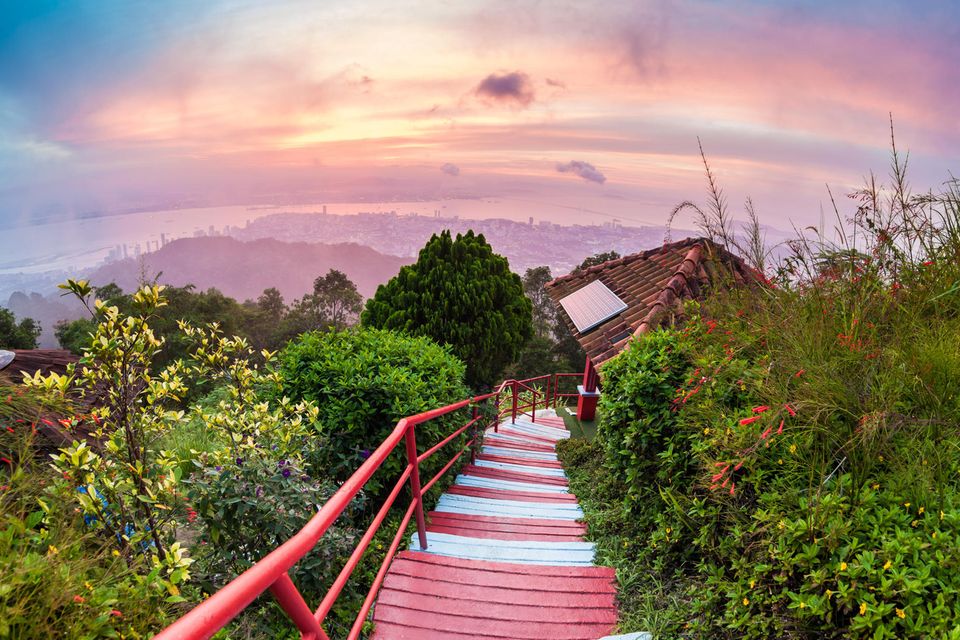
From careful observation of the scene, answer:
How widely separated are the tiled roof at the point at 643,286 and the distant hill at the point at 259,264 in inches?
3037

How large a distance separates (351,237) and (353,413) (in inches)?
4168

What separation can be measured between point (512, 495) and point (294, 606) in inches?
187

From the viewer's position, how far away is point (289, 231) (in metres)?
111

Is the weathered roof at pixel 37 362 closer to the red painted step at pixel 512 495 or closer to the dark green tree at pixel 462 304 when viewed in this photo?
the red painted step at pixel 512 495

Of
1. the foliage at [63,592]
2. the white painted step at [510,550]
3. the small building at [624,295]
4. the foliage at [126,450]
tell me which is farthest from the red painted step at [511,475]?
the foliage at [63,592]

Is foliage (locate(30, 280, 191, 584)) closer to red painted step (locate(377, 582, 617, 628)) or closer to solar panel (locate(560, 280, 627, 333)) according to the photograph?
red painted step (locate(377, 582, 617, 628))

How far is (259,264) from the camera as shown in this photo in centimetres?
9800

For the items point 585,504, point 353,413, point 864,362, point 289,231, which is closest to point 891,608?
point 864,362

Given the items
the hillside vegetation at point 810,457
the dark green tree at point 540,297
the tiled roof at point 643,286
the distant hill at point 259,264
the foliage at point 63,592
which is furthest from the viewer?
the distant hill at point 259,264

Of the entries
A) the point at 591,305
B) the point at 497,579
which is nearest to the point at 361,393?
the point at 497,579

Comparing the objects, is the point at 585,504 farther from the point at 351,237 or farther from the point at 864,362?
the point at 351,237

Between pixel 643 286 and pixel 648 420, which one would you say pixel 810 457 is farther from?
pixel 643 286

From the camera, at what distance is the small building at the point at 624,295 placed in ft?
26.6

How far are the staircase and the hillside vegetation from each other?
28 centimetres
